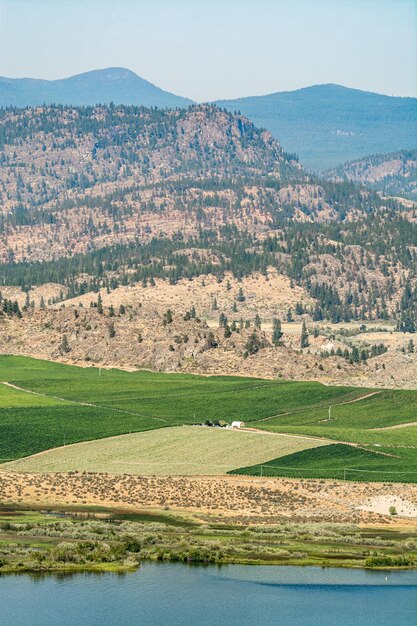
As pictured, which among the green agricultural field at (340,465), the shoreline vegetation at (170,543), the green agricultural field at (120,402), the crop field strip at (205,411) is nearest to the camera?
the shoreline vegetation at (170,543)

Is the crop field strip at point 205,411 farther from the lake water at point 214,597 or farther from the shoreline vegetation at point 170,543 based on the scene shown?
the lake water at point 214,597

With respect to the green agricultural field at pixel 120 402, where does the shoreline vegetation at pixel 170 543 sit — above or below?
above

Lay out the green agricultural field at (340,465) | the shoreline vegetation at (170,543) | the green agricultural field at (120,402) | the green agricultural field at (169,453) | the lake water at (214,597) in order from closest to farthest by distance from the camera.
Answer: the lake water at (214,597), the shoreline vegetation at (170,543), the green agricultural field at (340,465), the green agricultural field at (169,453), the green agricultural field at (120,402)

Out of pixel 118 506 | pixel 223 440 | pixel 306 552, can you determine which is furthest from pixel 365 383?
pixel 306 552

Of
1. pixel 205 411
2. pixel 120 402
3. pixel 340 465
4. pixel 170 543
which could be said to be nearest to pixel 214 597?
pixel 170 543

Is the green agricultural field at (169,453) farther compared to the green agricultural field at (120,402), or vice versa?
the green agricultural field at (120,402)

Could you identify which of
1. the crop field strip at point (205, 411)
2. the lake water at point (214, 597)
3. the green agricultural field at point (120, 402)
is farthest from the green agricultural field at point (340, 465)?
the lake water at point (214, 597)

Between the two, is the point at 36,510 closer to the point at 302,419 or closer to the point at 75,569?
the point at 75,569
